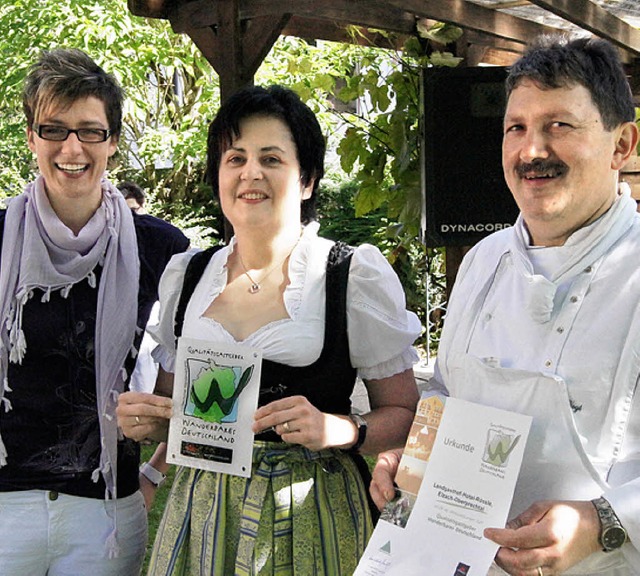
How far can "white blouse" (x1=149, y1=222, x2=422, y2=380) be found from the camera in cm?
206

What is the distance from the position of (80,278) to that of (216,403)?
63cm

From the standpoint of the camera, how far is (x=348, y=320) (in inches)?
82.0

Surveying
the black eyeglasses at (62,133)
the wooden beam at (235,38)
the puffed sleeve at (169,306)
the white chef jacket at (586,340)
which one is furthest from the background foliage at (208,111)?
the white chef jacket at (586,340)

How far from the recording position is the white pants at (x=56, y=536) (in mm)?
2252

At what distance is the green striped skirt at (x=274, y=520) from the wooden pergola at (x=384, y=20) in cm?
238

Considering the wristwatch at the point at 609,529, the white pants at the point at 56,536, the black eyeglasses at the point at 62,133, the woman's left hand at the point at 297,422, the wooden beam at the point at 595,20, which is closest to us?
the wristwatch at the point at 609,529

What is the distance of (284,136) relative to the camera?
7.16 feet

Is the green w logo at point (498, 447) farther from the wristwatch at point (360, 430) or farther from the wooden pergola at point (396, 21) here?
the wooden pergola at point (396, 21)

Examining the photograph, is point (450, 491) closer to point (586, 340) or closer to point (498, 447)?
point (498, 447)

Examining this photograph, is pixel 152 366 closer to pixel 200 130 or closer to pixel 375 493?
pixel 375 493

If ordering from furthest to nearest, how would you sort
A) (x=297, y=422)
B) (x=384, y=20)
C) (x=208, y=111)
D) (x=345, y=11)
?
(x=208, y=111) < (x=384, y=20) < (x=345, y=11) < (x=297, y=422)

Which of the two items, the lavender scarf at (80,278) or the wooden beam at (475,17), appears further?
the wooden beam at (475,17)

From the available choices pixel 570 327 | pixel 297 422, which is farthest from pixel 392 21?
pixel 570 327

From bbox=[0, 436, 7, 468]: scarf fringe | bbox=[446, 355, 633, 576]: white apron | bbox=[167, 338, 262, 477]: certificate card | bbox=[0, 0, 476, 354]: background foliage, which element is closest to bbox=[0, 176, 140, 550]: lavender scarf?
bbox=[0, 436, 7, 468]: scarf fringe
